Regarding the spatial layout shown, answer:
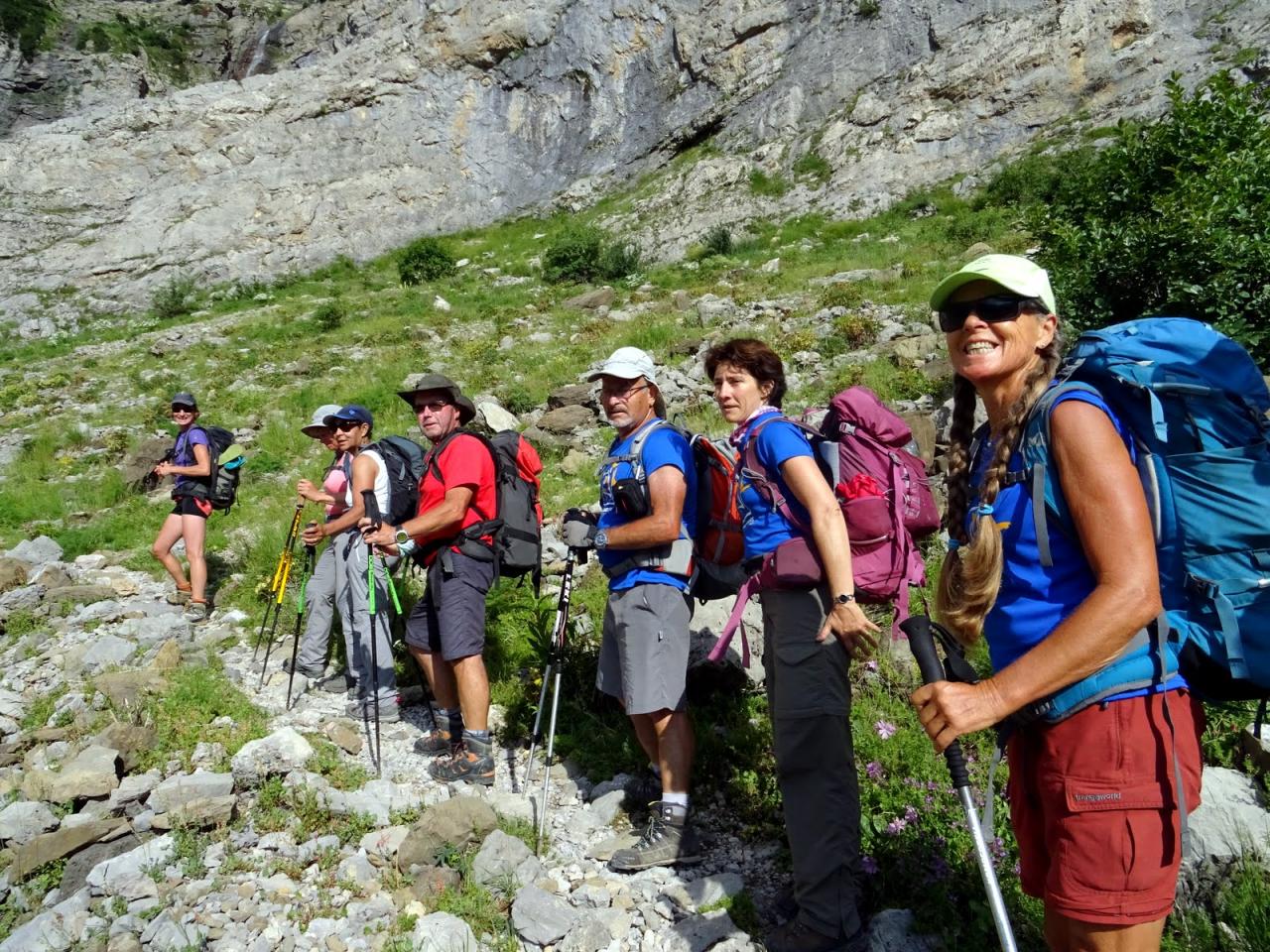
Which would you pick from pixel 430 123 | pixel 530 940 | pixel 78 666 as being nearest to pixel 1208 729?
pixel 530 940

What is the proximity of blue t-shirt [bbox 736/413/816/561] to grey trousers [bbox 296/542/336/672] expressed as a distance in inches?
158

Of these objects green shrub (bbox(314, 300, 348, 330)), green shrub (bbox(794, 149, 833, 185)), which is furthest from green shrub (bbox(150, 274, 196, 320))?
green shrub (bbox(794, 149, 833, 185))

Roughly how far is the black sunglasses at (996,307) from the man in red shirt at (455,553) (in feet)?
10.3

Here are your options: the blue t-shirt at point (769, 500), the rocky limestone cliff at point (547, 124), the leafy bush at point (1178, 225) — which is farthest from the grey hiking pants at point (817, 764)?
the rocky limestone cliff at point (547, 124)

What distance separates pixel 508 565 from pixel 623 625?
126cm

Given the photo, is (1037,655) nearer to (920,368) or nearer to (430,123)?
(920,368)

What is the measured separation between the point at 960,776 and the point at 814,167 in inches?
1181

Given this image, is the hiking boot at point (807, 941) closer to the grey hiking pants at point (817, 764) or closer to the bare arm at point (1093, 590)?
the grey hiking pants at point (817, 764)

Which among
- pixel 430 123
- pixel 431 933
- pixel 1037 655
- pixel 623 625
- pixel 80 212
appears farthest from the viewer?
pixel 430 123

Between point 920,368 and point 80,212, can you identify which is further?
point 80,212

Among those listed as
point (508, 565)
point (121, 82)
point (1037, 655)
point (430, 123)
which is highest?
point (121, 82)

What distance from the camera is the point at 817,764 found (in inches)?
114

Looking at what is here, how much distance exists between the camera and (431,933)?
304cm

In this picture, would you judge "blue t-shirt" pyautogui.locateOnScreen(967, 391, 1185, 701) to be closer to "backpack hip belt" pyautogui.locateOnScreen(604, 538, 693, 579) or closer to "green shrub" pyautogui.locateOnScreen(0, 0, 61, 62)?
"backpack hip belt" pyautogui.locateOnScreen(604, 538, 693, 579)
